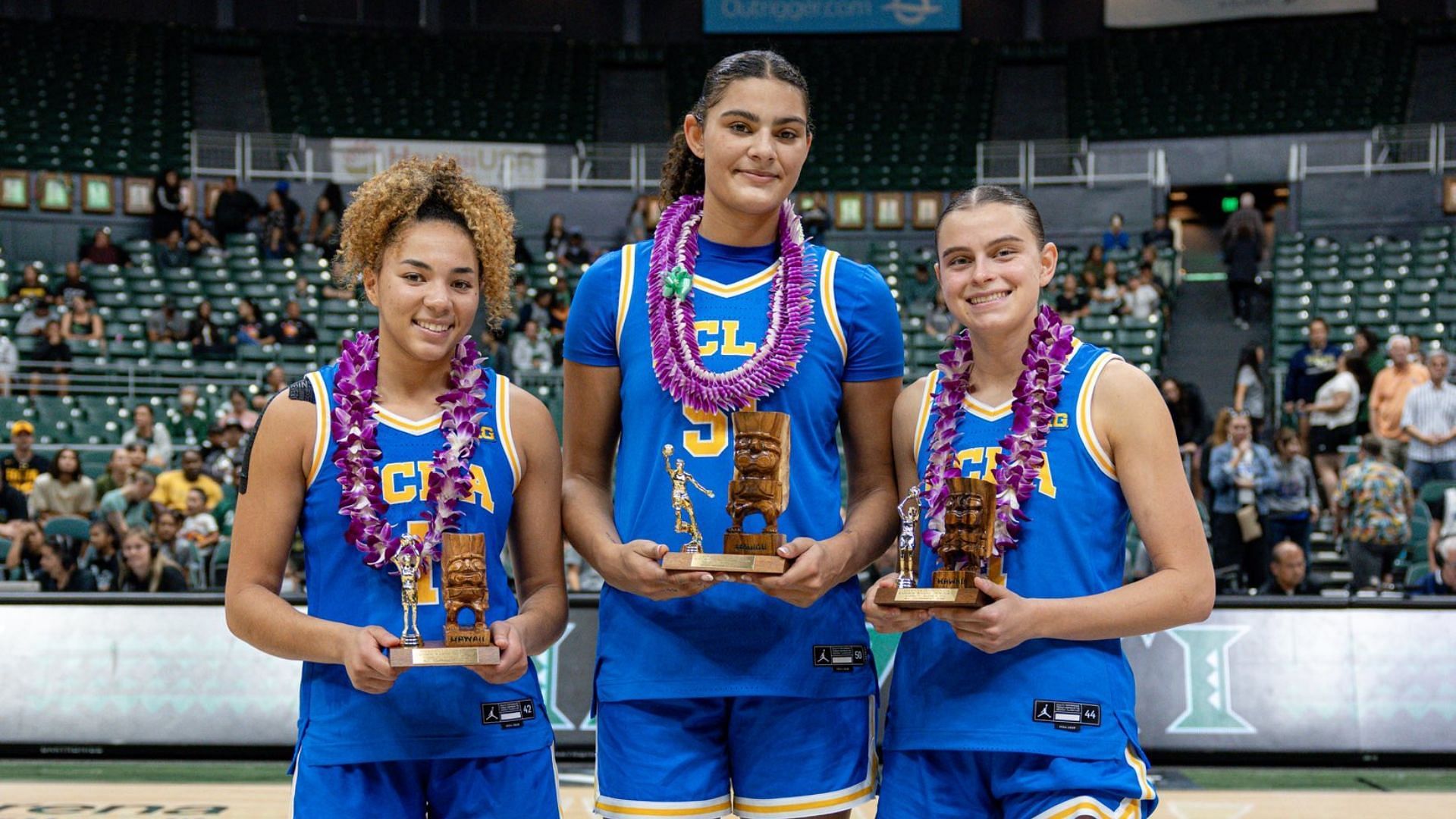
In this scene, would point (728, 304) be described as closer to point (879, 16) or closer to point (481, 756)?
point (481, 756)

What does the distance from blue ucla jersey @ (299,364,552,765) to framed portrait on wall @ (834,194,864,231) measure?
18200 mm

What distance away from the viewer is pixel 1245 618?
7.08 meters

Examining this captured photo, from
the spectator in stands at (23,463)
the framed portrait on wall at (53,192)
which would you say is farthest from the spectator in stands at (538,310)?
the framed portrait on wall at (53,192)

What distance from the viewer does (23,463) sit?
446 inches

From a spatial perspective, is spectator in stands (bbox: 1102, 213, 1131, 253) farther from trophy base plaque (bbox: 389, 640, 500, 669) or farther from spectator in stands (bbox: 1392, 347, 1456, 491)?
trophy base plaque (bbox: 389, 640, 500, 669)

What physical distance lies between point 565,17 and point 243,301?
1202 centimetres

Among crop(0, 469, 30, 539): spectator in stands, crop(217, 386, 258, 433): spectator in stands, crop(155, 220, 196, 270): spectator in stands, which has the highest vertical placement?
crop(155, 220, 196, 270): spectator in stands

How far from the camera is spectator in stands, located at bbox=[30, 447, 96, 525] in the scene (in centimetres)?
1086

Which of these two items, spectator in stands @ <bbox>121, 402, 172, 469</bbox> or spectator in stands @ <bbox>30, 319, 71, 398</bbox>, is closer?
spectator in stands @ <bbox>121, 402, 172, 469</bbox>

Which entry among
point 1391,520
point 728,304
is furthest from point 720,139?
point 1391,520

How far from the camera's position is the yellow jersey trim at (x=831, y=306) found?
316cm

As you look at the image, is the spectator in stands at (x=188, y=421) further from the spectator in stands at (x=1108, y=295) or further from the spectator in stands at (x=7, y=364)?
the spectator in stands at (x=1108, y=295)

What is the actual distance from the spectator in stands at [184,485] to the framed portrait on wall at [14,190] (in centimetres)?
1007

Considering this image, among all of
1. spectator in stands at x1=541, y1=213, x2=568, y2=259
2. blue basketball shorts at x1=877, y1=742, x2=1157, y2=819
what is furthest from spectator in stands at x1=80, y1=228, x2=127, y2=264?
blue basketball shorts at x1=877, y1=742, x2=1157, y2=819
